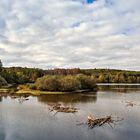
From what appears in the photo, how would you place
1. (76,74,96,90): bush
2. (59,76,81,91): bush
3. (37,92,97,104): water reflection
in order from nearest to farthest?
(37,92,97,104): water reflection, (59,76,81,91): bush, (76,74,96,90): bush

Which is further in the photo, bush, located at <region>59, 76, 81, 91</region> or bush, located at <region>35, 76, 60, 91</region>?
bush, located at <region>59, 76, 81, 91</region>

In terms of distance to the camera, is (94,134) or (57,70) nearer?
(94,134)

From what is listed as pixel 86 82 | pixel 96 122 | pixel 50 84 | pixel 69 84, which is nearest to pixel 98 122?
pixel 96 122

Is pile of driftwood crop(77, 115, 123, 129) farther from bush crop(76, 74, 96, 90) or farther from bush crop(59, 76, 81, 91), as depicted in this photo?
bush crop(76, 74, 96, 90)

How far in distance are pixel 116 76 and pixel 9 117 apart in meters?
120

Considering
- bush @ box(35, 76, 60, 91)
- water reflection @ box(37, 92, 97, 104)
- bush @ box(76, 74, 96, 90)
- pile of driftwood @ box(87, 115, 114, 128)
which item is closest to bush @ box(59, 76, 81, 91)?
bush @ box(35, 76, 60, 91)

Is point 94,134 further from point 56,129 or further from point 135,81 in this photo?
point 135,81

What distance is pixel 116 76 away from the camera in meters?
144

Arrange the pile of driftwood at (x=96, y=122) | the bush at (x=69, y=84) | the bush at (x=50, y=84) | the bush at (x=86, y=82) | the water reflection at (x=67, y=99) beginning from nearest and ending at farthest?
the pile of driftwood at (x=96, y=122) < the water reflection at (x=67, y=99) < the bush at (x=50, y=84) < the bush at (x=69, y=84) < the bush at (x=86, y=82)

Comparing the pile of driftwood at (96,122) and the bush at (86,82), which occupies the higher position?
the bush at (86,82)

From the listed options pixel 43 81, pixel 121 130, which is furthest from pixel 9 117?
pixel 43 81

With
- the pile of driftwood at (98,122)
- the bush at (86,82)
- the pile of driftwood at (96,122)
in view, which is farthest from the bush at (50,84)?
the pile of driftwood at (96,122)

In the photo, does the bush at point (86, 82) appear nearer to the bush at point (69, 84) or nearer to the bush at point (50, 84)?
the bush at point (69, 84)

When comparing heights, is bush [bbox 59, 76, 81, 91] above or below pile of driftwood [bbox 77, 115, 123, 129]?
above
